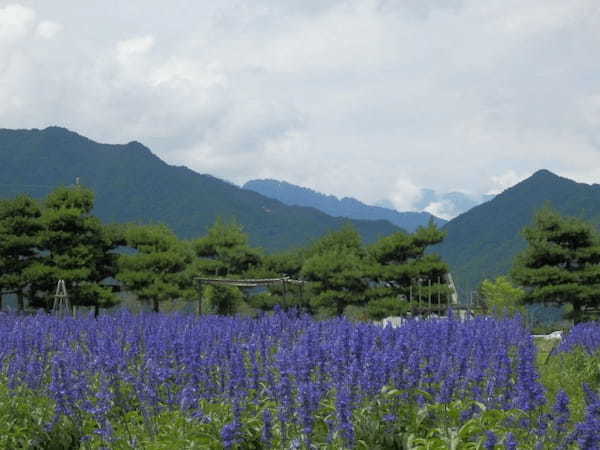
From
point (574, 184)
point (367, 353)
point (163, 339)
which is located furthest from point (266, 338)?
point (574, 184)

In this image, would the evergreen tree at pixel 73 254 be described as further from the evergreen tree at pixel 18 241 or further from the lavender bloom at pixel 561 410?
the lavender bloom at pixel 561 410

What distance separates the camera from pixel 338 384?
6156 millimetres

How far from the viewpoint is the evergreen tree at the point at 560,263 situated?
2612cm

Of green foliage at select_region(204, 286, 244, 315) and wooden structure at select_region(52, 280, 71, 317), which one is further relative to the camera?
green foliage at select_region(204, 286, 244, 315)

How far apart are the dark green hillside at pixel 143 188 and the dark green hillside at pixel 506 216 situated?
102 ft

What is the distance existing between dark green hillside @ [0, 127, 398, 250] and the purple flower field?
159m

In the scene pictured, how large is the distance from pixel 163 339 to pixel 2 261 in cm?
2157

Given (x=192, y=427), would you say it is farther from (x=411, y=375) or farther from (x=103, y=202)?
(x=103, y=202)

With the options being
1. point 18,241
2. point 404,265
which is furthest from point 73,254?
point 404,265

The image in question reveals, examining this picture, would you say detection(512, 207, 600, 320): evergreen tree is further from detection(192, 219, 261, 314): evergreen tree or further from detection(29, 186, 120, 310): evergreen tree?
detection(29, 186, 120, 310): evergreen tree

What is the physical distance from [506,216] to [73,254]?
141447 millimetres

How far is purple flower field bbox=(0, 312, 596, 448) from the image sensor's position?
545cm

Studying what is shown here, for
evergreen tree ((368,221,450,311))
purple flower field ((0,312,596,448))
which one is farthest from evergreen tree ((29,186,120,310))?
purple flower field ((0,312,596,448))

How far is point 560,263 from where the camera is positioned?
91.3 feet
